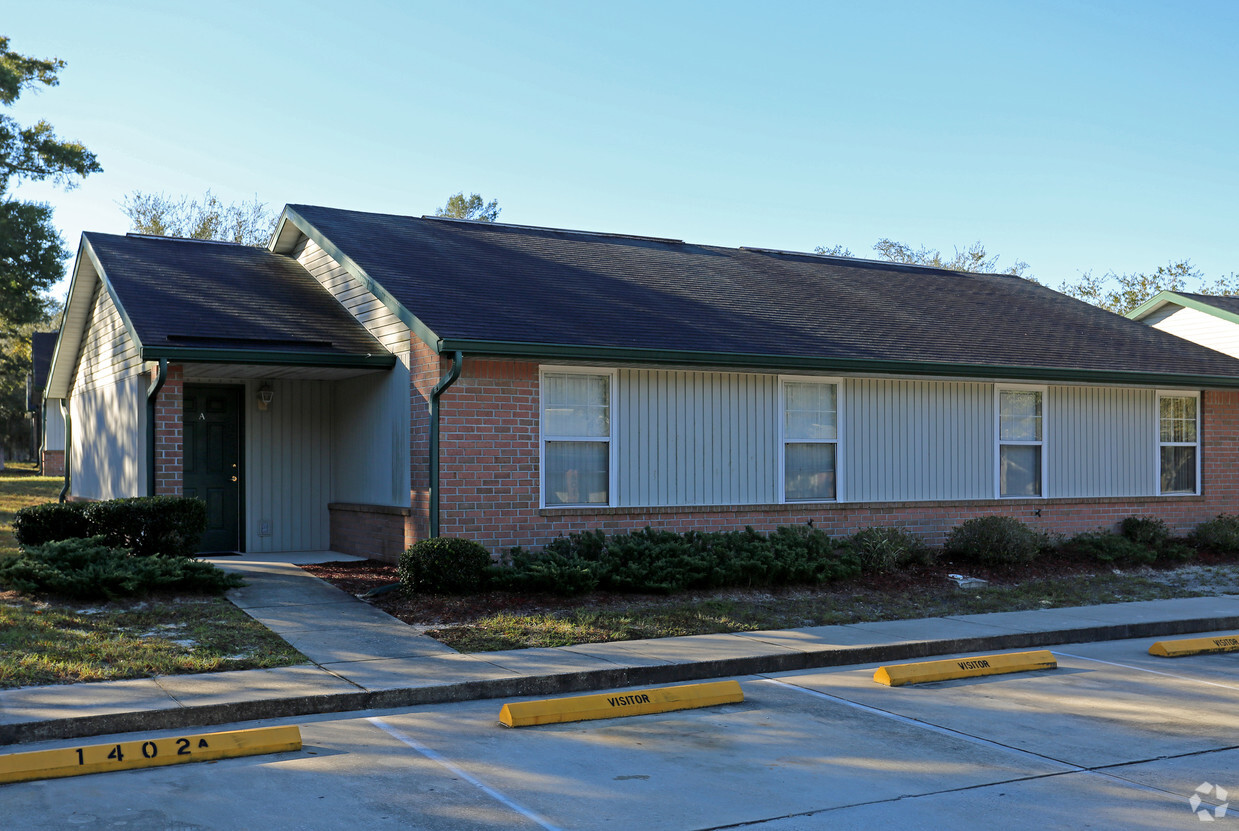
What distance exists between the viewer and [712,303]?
15.9m

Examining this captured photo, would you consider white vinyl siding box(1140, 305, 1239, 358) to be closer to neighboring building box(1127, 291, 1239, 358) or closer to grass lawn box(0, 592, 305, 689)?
neighboring building box(1127, 291, 1239, 358)

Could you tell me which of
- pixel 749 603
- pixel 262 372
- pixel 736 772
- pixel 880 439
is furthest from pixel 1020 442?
pixel 736 772

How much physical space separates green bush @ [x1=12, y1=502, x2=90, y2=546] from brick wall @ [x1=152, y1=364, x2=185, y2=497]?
2.96 feet

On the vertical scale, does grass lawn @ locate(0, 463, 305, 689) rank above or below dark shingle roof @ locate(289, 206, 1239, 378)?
below

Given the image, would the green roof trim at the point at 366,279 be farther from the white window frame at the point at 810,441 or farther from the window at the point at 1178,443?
the window at the point at 1178,443

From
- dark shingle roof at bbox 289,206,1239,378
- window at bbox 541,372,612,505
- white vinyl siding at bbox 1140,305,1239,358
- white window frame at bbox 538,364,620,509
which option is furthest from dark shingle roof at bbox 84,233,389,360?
white vinyl siding at bbox 1140,305,1239,358

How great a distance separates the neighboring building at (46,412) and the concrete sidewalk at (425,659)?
30604mm

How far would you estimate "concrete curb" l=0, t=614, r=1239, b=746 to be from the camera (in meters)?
7.02

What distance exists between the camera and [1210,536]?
17.0 metres

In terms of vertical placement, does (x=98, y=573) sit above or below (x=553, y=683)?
above

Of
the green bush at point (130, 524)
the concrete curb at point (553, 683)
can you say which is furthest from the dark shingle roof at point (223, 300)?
the concrete curb at point (553, 683)

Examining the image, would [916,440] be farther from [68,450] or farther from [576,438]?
[68,450]

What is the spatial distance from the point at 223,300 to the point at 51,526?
3.79 m

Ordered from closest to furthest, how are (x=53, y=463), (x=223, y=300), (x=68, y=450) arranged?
(x=223, y=300) → (x=68, y=450) → (x=53, y=463)
